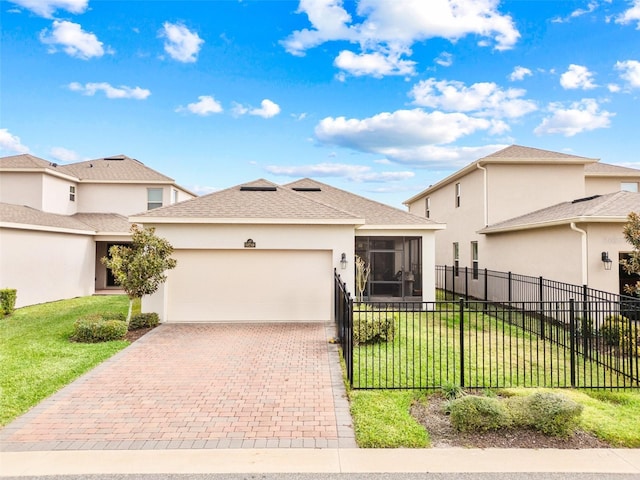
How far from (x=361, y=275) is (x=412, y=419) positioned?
9.54 m

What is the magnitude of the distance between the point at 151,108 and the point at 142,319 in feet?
43.1

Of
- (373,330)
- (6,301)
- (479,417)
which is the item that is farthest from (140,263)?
(479,417)

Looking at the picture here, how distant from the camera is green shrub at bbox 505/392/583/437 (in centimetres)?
503

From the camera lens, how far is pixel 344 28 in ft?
53.7

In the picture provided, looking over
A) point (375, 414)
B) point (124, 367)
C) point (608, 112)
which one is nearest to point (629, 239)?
point (375, 414)

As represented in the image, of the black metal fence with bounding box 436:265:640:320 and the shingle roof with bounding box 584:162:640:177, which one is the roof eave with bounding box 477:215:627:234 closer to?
the black metal fence with bounding box 436:265:640:320

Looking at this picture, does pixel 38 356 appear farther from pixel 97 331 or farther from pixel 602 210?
pixel 602 210

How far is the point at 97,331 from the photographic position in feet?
32.3

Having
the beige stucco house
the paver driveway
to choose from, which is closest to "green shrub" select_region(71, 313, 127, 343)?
the paver driveway

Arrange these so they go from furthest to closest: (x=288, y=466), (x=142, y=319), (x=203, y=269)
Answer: (x=203, y=269) < (x=142, y=319) < (x=288, y=466)

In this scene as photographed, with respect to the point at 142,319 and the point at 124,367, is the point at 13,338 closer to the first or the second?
the point at 142,319

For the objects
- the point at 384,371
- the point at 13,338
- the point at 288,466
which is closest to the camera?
the point at 288,466

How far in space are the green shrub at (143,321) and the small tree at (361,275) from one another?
697 centimetres

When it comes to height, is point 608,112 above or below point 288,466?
above
